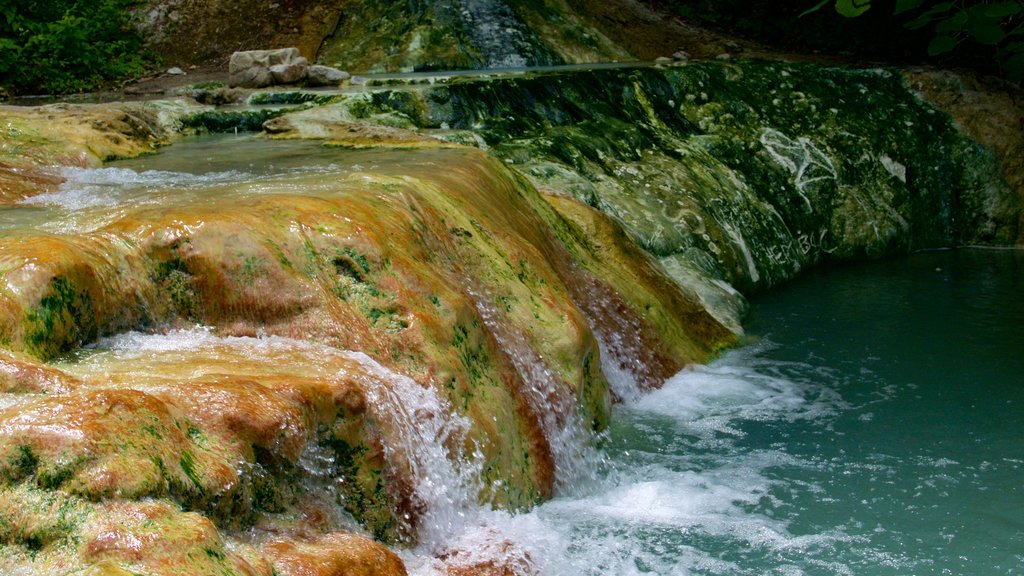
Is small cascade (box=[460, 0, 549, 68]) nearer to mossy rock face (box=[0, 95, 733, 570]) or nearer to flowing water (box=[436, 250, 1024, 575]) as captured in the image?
flowing water (box=[436, 250, 1024, 575])

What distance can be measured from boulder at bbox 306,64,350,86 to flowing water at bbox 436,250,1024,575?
176 inches

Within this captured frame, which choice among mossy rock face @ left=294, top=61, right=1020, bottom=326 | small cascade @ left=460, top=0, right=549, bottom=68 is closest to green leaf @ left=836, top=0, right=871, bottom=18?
mossy rock face @ left=294, top=61, right=1020, bottom=326

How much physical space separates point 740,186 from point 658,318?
367 cm

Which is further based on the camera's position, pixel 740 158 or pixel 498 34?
pixel 498 34

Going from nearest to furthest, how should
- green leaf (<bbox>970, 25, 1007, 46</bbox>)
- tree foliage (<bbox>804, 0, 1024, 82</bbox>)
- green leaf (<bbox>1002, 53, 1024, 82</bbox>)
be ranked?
tree foliage (<bbox>804, 0, 1024, 82</bbox>)
green leaf (<bbox>970, 25, 1007, 46</bbox>)
green leaf (<bbox>1002, 53, 1024, 82</bbox>)

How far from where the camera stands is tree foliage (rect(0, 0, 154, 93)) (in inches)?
429

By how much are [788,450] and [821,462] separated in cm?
20

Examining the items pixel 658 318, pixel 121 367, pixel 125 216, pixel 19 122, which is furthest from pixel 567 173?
pixel 121 367

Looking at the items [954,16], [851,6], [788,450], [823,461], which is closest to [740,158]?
[954,16]

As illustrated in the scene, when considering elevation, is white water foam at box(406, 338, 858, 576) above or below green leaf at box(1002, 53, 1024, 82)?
below

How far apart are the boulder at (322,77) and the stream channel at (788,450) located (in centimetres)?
190

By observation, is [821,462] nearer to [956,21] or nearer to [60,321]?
[956,21]

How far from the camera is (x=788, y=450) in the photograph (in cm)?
539

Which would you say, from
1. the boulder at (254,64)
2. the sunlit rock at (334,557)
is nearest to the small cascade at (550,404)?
the sunlit rock at (334,557)
